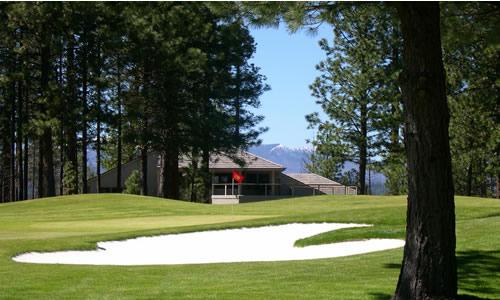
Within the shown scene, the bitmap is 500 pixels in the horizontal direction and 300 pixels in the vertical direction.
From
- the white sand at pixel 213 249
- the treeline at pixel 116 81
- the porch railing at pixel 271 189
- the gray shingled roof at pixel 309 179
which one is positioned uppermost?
the treeline at pixel 116 81

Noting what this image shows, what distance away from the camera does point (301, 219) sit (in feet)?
71.1

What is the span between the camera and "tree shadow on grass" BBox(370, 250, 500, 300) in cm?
944

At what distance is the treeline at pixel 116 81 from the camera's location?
135 ft

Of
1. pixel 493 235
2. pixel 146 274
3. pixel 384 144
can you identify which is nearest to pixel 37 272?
pixel 146 274

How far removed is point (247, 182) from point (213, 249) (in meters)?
44.1

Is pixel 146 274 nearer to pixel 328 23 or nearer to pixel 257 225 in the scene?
pixel 328 23

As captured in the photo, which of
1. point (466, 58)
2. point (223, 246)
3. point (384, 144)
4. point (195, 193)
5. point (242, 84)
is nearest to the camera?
point (223, 246)

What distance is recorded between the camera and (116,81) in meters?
44.2

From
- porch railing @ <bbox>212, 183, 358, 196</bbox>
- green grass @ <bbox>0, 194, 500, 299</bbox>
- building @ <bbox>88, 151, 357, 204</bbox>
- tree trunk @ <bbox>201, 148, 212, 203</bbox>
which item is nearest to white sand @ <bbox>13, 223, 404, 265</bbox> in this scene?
green grass @ <bbox>0, 194, 500, 299</bbox>

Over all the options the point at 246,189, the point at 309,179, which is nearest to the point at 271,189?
the point at 246,189

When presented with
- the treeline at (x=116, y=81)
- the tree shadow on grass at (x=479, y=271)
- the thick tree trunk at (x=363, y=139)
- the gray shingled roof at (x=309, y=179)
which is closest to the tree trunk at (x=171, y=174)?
the treeline at (x=116, y=81)

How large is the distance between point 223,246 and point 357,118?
3079 cm

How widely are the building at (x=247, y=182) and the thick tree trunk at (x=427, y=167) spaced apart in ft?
150

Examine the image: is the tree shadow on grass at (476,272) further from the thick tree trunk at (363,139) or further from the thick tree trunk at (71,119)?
the thick tree trunk at (363,139)
